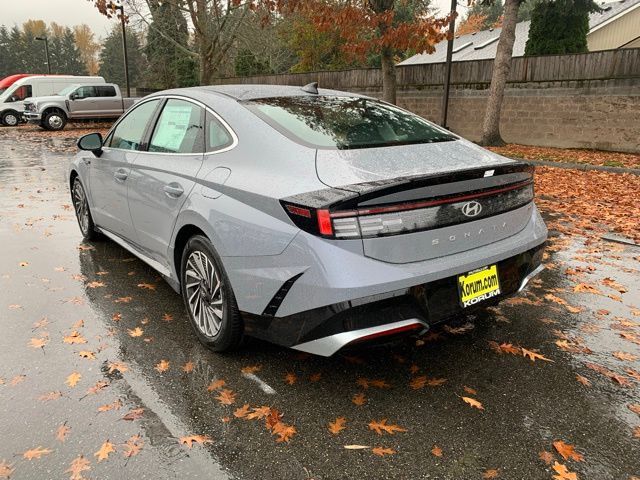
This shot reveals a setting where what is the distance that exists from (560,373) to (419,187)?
1.51 meters

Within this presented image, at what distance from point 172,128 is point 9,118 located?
26310 mm

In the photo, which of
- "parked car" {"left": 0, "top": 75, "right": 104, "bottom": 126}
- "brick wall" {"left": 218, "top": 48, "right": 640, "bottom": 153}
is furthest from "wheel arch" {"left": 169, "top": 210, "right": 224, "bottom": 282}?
"parked car" {"left": 0, "top": 75, "right": 104, "bottom": 126}

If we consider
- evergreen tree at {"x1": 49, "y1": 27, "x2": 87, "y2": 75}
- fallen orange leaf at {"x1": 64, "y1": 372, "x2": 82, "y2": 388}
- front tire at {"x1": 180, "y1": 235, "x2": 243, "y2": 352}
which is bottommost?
fallen orange leaf at {"x1": 64, "y1": 372, "x2": 82, "y2": 388}

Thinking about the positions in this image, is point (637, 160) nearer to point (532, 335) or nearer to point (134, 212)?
point (532, 335)

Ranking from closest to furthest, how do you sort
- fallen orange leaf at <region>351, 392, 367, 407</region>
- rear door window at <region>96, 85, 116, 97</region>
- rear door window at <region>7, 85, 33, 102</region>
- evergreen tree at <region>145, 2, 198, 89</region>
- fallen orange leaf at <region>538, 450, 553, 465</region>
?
fallen orange leaf at <region>538, 450, 553, 465</region>, fallen orange leaf at <region>351, 392, 367, 407</region>, rear door window at <region>96, 85, 116, 97</region>, rear door window at <region>7, 85, 33, 102</region>, evergreen tree at <region>145, 2, 198, 89</region>

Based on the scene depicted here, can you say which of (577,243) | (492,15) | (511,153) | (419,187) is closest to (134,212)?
(419,187)

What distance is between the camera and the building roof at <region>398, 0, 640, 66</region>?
23781 mm

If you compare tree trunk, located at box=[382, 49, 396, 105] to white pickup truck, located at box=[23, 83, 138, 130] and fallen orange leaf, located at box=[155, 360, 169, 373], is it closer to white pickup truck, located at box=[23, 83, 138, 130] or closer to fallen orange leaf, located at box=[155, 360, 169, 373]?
white pickup truck, located at box=[23, 83, 138, 130]

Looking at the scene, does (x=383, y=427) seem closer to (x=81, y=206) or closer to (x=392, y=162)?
(x=392, y=162)

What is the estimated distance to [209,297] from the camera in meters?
3.23

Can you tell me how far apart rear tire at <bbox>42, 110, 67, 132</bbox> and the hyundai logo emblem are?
77.3 ft

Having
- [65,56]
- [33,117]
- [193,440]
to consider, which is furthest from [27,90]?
[65,56]

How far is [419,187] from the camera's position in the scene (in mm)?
2535

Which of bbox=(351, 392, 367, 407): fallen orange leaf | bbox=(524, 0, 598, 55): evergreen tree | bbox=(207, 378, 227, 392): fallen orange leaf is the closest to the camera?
bbox=(351, 392, 367, 407): fallen orange leaf
